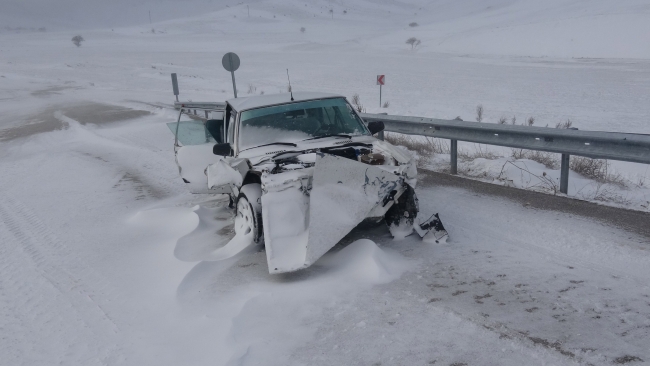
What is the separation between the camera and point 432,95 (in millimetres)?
22469

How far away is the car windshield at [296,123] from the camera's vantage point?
21.4 feet

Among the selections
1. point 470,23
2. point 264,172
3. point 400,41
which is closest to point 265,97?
point 264,172

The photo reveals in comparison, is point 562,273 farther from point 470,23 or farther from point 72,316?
point 470,23

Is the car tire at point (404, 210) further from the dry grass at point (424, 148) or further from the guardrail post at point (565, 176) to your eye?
the dry grass at point (424, 148)

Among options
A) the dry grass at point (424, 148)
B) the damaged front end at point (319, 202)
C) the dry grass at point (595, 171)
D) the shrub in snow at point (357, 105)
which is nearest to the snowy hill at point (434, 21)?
the shrub in snow at point (357, 105)

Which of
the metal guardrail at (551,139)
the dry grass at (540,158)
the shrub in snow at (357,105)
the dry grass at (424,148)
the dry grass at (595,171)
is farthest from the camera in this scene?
the shrub in snow at (357,105)

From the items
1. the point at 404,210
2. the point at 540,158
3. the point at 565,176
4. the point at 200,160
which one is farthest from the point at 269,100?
the point at 540,158

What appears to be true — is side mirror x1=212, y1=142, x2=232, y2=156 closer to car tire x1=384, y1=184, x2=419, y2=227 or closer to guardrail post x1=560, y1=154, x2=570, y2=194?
car tire x1=384, y1=184, x2=419, y2=227

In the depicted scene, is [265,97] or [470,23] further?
[470,23]

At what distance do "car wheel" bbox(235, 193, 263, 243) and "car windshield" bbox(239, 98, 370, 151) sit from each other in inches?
31.1

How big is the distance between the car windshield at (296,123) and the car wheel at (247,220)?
0.79 m

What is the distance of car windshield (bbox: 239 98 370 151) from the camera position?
6531 millimetres

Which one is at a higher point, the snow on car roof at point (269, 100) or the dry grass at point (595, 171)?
the snow on car roof at point (269, 100)

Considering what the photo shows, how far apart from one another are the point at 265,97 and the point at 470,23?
303ft
